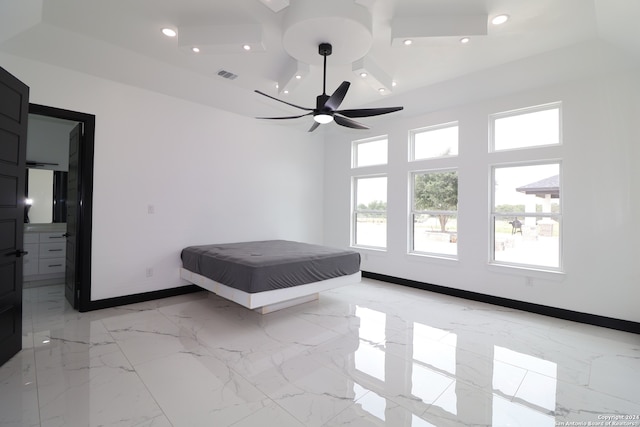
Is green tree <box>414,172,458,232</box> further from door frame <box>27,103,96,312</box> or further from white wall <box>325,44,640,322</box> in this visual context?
door frame <box>27,103,96,312</box>

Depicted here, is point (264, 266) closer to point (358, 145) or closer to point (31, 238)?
point (358, 145)

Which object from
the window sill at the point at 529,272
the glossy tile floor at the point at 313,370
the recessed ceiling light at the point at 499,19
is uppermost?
the recessed ceiling light at the point at 499,19

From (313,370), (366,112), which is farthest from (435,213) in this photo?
(313,370)

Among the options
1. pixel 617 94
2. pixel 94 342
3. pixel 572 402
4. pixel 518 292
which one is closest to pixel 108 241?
pixel 94 342

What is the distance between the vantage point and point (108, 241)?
3650mm

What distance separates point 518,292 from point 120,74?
18.9 ft

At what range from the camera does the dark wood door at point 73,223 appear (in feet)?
11.7

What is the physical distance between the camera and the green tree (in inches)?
182

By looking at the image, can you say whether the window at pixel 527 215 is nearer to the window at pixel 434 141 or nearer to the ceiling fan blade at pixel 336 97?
the window at pixel 434 141

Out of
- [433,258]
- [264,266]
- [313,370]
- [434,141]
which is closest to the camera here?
[313,370]

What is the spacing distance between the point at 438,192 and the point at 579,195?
1730 millimetres

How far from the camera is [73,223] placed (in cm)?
368

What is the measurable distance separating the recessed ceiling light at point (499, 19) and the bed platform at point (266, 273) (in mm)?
2908

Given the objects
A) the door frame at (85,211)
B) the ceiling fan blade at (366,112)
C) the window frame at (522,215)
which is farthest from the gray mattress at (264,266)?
the window frame at (522,215)
